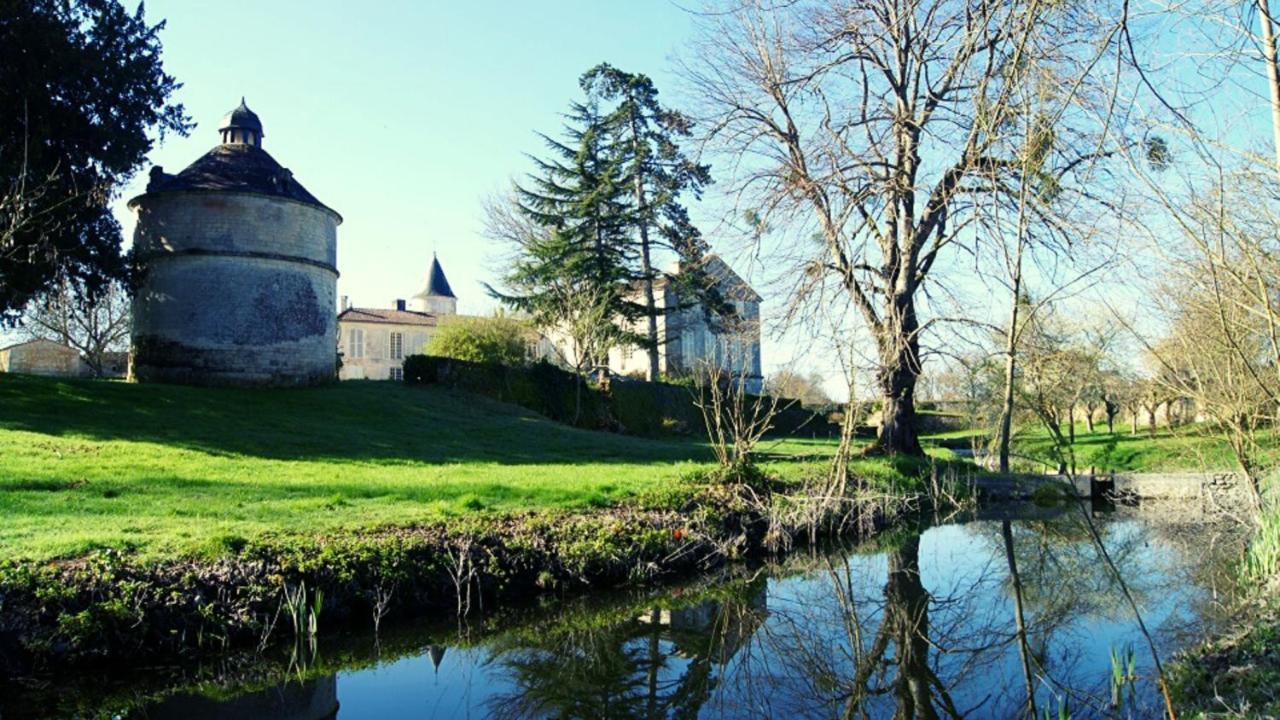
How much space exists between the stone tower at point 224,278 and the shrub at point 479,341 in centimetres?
768

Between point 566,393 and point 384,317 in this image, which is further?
point 384,317

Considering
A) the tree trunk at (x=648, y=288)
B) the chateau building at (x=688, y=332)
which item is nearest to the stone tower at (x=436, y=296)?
the chateau building at (x=688, y=332)

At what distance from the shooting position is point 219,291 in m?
24.7

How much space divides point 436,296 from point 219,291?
46.8m

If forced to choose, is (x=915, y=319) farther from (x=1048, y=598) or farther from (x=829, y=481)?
(x=1048, y=598)

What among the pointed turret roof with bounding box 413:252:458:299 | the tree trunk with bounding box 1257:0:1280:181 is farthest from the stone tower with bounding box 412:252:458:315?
the tree trunk with bounding box 1257:0:1280:181

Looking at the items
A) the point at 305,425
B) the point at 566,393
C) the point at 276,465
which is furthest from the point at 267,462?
the point at 566,393


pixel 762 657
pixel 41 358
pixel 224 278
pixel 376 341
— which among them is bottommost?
pixel 762 657

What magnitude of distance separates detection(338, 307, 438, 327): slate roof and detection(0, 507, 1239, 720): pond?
50137 millimetres

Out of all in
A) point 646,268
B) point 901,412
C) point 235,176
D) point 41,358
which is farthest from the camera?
point 41,358

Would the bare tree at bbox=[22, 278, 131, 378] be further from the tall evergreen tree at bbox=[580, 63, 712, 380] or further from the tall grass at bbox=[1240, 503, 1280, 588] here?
the tall grass at bbox=[1240, 503, 1280, 588]

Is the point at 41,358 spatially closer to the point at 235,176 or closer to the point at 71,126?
the point at 235,176

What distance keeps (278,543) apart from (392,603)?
1.21 metres

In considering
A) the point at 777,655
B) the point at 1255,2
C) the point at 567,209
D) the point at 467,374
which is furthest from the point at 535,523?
the point at 567,209
